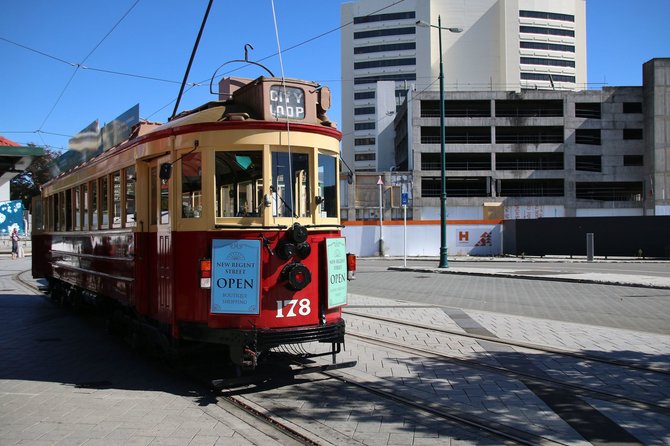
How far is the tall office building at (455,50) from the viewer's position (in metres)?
94.5

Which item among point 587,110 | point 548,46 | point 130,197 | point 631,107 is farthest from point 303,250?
point 548,46

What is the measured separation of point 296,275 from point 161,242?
6.34ft

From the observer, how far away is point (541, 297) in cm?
1522

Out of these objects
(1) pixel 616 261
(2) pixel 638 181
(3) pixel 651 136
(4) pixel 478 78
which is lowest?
(1) pixel 616 261

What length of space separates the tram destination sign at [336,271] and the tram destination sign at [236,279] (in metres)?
0.95

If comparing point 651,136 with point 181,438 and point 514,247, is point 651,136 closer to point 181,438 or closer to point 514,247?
point 514,247

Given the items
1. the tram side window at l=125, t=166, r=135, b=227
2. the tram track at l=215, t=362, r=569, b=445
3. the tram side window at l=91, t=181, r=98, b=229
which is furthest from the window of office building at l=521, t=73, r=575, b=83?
the tram track at l=215, t=362, r=569, b=445

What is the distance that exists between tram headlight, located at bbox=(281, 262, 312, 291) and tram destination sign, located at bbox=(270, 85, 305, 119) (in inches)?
71.1

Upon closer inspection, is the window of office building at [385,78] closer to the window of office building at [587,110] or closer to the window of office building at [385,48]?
the window of office building at [385,48]

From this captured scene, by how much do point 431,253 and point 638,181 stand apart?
122 ft

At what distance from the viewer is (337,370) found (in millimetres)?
7730

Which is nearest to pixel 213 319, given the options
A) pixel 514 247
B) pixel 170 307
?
pixel 170 307

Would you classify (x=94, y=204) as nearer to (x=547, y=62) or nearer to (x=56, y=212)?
(x=56, y=212)

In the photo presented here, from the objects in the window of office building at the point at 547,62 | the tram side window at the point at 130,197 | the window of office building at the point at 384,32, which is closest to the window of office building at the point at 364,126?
the window of office building at the point at 384,32
